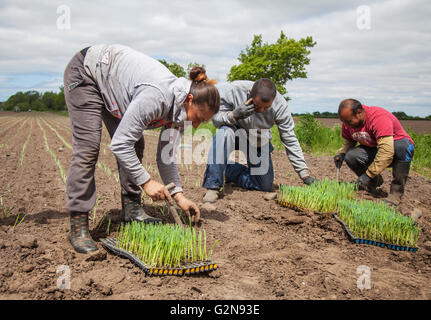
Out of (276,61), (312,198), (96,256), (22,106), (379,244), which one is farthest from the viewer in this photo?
(22,106)

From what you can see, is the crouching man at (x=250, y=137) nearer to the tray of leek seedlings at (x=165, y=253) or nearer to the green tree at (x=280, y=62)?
the tray of leek seedlings at (x=165, y=253)

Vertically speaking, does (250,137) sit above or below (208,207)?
above

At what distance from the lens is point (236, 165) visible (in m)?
4.07

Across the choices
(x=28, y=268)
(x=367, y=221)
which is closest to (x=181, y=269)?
(x=28, y=268)

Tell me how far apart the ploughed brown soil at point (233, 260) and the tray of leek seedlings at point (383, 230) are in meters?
0.07

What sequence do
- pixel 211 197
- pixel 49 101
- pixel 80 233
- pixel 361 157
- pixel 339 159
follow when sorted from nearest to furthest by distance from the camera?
pixel 80 233 → pixel 211 197 → pixel 361 157 → pixel 339 159 → pixel 49 101

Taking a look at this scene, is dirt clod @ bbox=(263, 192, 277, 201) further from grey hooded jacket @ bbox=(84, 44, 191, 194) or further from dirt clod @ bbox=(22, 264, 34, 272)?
dirt clod @ bbox=(22, 264, 34, 272)

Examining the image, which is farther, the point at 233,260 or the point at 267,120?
the point at 267,120

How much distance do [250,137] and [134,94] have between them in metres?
2.17

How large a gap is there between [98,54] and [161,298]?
150cm

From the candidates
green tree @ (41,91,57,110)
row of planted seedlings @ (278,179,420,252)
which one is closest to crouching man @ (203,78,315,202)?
row of planted seedlings @ (278,179,420,252)

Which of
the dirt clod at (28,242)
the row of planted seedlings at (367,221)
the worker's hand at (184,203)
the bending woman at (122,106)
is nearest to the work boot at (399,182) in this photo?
the row of planted seedlings at (367,221)

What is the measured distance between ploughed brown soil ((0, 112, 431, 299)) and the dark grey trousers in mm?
355

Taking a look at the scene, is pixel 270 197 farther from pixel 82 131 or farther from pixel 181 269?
pixel 82 131
